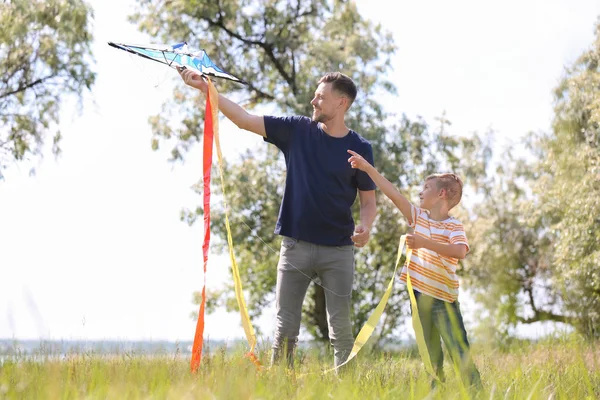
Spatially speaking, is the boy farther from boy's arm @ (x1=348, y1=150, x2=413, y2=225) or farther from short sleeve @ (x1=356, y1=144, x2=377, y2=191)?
short sleeve @ (x1=356, y1=144, x2=377, y2=191)

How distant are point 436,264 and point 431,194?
1.42 feet

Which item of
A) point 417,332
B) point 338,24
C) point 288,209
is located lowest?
point 417,332

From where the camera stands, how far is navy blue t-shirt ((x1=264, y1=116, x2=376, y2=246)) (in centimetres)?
457

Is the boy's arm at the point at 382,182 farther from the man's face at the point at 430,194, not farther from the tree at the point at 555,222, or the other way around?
the tree at the point at 555,222

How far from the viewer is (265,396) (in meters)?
2.93

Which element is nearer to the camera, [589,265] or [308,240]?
[308,240]

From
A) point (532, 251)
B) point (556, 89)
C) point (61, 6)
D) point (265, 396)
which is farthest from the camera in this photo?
point (532, 251)

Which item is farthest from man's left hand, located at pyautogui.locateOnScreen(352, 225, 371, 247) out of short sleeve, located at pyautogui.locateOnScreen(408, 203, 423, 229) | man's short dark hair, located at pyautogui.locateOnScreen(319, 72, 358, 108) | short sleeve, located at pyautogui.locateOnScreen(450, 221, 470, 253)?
man's short dark hair, located at pyautogui.locateOnScreen(319, 72, 358, 108)

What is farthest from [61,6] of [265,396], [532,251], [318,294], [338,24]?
[532,251]

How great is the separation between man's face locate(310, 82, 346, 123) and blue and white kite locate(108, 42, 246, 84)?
1.67 feet

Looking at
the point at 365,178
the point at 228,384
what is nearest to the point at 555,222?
the point at 365,178

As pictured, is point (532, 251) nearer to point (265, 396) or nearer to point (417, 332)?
point (417, 332)

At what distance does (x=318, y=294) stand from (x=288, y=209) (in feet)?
35.6

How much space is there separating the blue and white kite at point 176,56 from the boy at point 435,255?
1.18 meters
